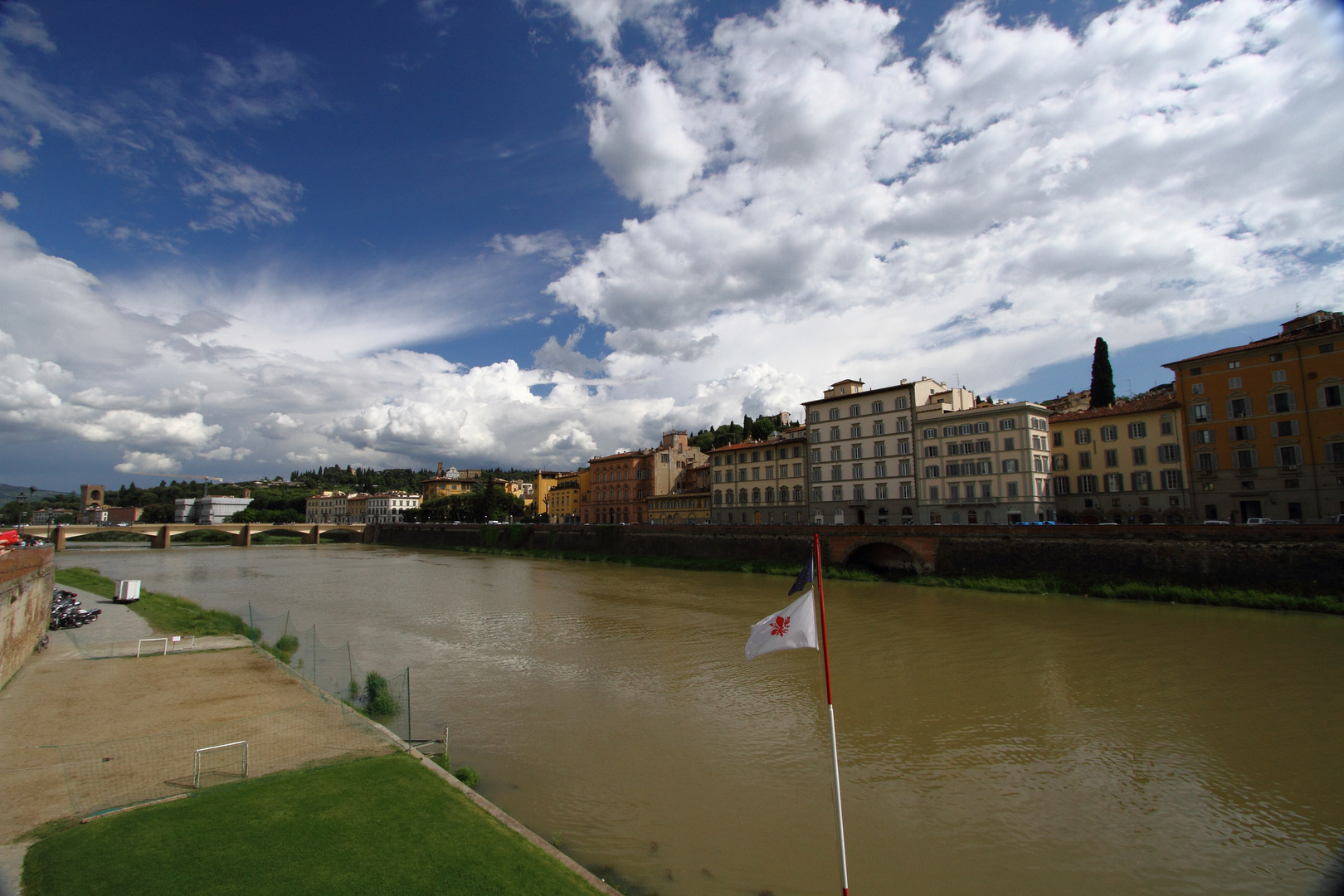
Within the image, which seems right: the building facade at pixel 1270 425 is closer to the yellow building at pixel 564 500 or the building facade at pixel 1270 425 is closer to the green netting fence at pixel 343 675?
the green netting fence at pixel 343 675

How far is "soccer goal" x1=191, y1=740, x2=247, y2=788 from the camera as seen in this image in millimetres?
8635

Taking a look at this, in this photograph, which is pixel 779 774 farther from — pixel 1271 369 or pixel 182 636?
pixel 1271 369

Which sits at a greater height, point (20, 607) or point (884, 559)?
point (20, 607)

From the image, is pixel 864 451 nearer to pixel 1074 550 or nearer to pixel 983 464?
pixel 983 464

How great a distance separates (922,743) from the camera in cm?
1227

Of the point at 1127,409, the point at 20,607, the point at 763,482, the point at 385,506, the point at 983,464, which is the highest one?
the point at 1127,409

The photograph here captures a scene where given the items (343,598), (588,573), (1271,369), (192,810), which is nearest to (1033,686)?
(192,810)

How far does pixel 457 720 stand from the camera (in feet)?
44.6

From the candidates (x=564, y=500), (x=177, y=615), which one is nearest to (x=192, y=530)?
(x=564, y=500)

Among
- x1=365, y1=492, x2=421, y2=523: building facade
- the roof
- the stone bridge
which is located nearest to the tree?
the roof

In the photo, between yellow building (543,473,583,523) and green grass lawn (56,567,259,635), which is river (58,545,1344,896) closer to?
green grass lawn (56,567,259,635)

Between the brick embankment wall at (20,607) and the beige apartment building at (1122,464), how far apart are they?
50.5 m

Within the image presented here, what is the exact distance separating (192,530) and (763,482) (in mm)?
91088

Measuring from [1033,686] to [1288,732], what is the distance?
4.79 meters
